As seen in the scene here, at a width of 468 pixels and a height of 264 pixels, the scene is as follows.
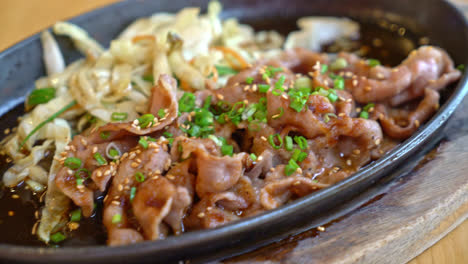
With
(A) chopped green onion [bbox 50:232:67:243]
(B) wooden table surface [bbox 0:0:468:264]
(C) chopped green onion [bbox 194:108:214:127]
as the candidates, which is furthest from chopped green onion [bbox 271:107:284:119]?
Result: (B) wooden table surface [bbox 0:0:468:264]

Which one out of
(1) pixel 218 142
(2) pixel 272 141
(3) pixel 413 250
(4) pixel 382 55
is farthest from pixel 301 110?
(4) pixel 382 55

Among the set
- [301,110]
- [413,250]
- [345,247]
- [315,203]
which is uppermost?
[301,110]

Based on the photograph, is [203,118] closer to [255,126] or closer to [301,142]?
[255,126]

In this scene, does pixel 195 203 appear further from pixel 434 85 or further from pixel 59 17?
pixel 59 17

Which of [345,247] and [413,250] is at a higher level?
[345,247]

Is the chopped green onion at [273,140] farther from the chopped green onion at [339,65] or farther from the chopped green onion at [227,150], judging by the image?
the chopped green onion at [339,65]

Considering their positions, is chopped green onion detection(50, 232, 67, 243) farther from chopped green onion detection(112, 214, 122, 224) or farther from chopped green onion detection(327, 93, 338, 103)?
chopped green onion detection(327, 93, 338, 103)

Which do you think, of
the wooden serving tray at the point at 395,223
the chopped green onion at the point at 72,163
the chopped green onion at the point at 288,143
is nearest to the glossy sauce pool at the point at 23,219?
the wooden serving tray at the point at 395,223
